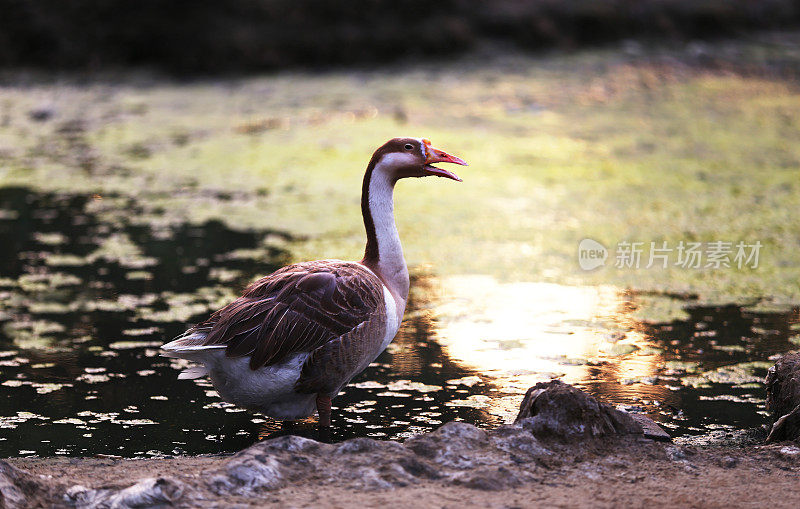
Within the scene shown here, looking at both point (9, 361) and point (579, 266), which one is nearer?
point (9, 361)

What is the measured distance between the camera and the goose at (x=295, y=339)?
355cm

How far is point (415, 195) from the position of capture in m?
7.53

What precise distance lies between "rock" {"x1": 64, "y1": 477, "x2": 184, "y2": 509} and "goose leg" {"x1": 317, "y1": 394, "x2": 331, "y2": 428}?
0.93 m

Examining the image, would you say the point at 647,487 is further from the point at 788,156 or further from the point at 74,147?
the point at 74,147

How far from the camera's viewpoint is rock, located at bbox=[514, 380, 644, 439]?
3.33m

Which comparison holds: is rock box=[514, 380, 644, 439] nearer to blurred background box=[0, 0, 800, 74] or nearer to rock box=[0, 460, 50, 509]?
rock box=[0, 460, 50, 509]

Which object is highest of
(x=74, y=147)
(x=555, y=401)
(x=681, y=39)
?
(x=681, y=39)

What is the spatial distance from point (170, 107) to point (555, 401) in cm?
802

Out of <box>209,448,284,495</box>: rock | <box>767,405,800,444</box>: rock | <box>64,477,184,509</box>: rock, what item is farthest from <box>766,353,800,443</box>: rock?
<box>64,477,184,509</box>: rock

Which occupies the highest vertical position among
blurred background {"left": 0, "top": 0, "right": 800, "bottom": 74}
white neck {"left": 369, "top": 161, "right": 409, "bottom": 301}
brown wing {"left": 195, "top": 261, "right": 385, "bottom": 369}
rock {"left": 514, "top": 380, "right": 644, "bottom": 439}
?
blurred background {"left": 0, "top": 0, "right": 800, "bottom": 74}

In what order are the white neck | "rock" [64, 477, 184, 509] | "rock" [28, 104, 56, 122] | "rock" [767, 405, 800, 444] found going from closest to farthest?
"rock" [64, 477, 184, 509] → "rock" [767, 405, 800, 444] → the white neck → "rock" [28, 104, 56, 122]

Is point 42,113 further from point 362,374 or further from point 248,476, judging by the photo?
point 248,476

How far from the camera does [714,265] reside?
228 inches

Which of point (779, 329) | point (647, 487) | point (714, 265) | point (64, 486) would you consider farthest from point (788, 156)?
point (64, 486)
